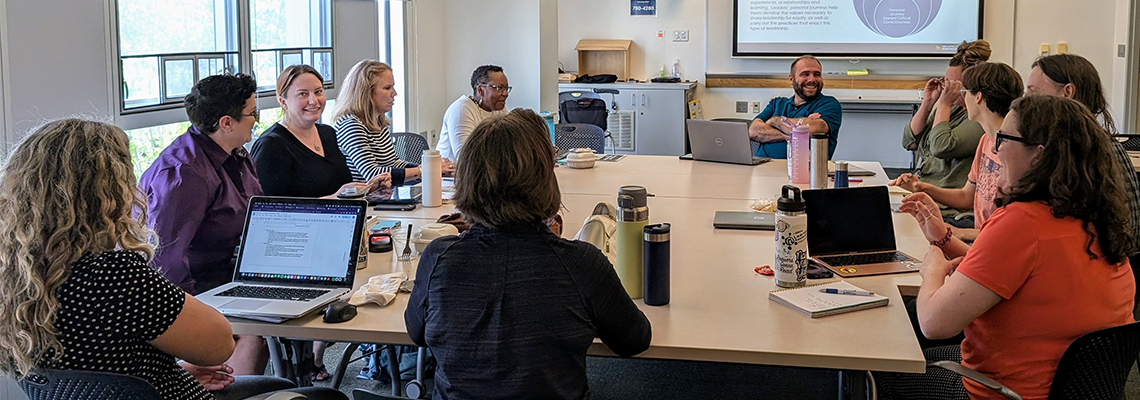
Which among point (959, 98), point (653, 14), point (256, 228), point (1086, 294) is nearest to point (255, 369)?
point (256, 228)

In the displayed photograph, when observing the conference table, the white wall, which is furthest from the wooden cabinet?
the conference table

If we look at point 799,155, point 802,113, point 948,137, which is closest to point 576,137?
point 802,113

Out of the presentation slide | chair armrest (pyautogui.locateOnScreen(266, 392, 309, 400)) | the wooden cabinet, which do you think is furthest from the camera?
the wooden cabinet

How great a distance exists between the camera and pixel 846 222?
8.57 feet

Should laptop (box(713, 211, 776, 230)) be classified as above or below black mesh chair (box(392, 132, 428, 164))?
below

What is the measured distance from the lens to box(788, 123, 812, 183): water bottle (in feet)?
13.1

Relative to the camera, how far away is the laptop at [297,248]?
2.29 m

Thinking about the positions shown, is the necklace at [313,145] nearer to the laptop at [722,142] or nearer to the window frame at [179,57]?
the window frame at [179,57]

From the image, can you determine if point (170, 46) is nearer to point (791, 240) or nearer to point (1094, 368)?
point (791, 240)

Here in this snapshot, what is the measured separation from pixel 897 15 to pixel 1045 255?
286 inches

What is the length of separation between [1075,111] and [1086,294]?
0.38 metres

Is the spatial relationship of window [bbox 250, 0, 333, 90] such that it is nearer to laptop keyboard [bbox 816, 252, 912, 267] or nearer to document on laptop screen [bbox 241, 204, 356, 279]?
document on laptop screen [bbox 241, 204, 356, 279]

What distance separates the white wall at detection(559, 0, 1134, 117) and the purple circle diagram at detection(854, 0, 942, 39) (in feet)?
1.03

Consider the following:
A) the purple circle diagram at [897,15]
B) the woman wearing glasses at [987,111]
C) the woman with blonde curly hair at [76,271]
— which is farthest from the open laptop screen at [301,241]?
the purple circle diagram at [897,15]
